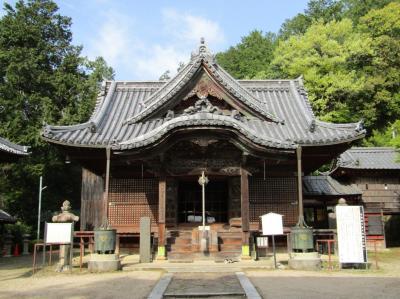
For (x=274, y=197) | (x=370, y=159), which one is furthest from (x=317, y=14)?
(x=274, y=197)

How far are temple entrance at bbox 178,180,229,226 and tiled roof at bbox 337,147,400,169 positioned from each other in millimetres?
9075

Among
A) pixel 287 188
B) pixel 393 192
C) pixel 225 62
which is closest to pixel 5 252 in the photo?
pixel 287 188

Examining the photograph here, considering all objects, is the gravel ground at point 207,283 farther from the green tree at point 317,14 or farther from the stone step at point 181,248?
the green tree at point 317,14

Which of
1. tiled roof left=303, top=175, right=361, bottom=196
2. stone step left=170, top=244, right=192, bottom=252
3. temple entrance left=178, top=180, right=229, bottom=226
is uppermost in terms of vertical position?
tiled roof left=303, top=175, right=361, bottom=196

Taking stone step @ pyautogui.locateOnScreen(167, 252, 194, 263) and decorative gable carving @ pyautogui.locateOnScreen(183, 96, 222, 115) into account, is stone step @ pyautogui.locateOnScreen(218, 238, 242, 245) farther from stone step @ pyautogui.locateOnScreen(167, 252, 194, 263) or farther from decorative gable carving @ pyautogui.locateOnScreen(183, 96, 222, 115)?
decorative gable carving @ pyautogui.locateOnScreen(183, 96, 222, 115)

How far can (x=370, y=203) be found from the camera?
22703mm

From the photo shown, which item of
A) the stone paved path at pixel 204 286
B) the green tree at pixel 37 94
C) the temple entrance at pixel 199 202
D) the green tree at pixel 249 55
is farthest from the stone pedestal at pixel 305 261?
the green tree at pixel 249 55

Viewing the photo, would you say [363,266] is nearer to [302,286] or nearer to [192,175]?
[302,286]

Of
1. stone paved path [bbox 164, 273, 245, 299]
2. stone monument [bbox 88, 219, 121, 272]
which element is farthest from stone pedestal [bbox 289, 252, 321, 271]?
stone monument [bbox 88, 219, 121, 272]

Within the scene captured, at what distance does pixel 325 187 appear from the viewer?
871 inches

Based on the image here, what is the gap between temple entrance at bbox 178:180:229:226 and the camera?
52.2ft

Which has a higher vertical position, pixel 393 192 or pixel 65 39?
pixel 65 39

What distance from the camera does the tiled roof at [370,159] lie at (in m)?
22.5

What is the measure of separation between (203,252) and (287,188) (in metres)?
4.40
